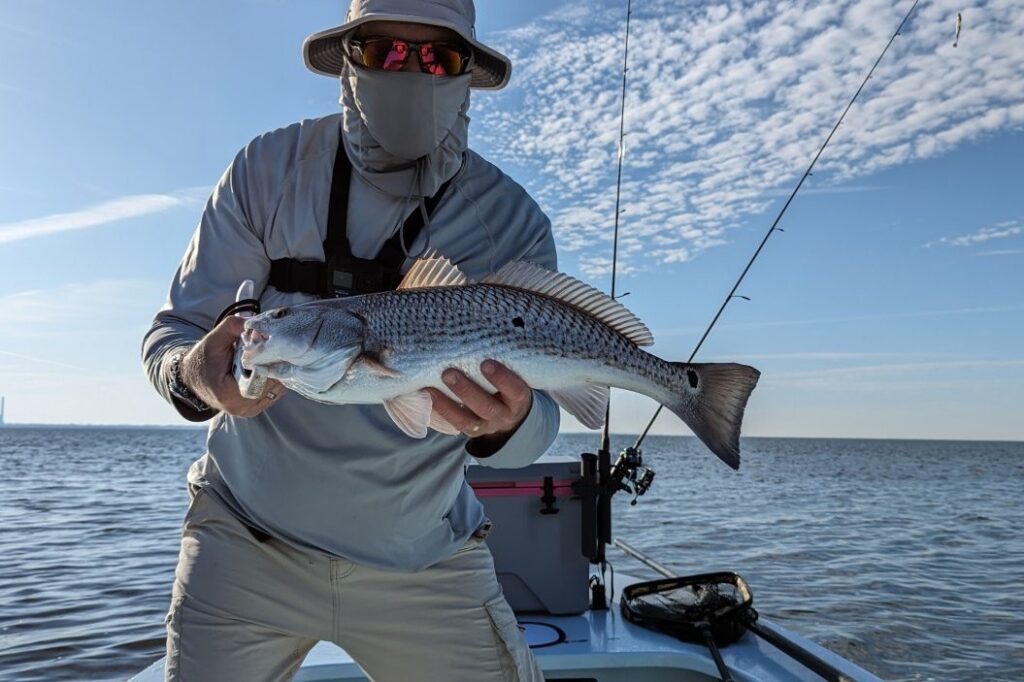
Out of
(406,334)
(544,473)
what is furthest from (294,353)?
(544,473)

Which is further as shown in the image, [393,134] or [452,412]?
[393,134]

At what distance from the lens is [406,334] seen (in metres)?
2.63

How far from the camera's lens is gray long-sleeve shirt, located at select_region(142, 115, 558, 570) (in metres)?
2.84

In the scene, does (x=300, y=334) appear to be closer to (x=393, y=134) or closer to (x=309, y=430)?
(x=309, y=430)

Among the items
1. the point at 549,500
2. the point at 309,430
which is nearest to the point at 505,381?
the point at 309,430

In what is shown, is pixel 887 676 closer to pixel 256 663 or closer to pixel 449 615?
pixel 449 615

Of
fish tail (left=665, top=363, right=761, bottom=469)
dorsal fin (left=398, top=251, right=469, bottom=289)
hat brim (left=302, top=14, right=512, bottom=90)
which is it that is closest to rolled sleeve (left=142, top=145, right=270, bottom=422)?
hat brim (left=302, top=14, right=512, bottom=90)

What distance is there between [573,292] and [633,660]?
296 centimetres

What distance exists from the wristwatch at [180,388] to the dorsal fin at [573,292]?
105cm

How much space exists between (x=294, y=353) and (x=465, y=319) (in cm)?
59

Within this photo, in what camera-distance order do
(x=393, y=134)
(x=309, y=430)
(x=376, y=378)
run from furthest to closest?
(x=393, y=134), (x=309, y=430), (x=376, y=378)

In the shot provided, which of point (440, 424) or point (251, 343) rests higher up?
point (251, 343)

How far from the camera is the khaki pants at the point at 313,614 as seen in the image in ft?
9.02

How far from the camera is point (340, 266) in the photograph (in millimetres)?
3053
